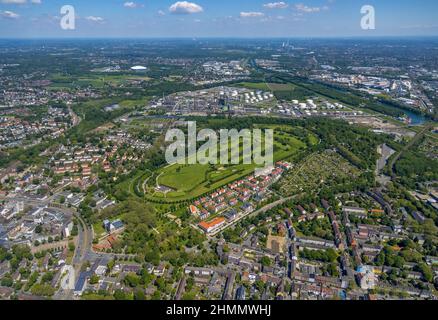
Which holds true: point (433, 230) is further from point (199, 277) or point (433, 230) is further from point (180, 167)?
point (180, 167)

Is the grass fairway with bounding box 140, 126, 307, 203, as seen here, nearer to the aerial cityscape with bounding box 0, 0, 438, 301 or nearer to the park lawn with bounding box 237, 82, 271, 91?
the aerial cityscape with bounding box 0, 0, 438, 301

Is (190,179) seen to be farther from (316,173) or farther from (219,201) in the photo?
(316,173)

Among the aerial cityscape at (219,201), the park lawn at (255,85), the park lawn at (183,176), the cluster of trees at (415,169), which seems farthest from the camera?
the park lawn at (255,85)

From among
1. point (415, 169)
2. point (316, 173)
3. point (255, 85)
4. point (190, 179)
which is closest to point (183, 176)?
point (190, 179)

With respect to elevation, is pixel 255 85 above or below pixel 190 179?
above

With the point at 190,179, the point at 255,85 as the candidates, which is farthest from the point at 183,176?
the point at 255,85

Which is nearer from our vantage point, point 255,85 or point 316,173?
point 316,173

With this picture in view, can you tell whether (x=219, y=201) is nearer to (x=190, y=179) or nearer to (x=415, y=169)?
(x=190, y=179)

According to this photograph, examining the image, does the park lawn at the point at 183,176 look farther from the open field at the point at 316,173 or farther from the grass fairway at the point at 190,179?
the open field at the point at 316,173

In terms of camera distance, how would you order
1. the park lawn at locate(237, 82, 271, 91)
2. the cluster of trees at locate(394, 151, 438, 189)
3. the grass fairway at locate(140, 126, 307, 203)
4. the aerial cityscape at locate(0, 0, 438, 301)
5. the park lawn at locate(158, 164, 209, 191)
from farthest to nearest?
the park lawn at locate(237, 82, 271, 91) → the cluster of trees at locate(394, 151, 438, 189) → the park lawn at locate(158, 164, 209, 191) → the grass fairway at locate(140, 126, 307, 203) → the aerial cityscape at locate(0, 0, 438, 301)

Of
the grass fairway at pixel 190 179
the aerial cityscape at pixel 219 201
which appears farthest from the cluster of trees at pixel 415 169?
the grass fairway at pixel 190 179

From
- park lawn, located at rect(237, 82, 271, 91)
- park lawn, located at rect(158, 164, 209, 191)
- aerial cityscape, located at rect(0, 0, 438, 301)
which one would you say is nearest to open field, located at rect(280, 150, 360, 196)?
aerial cityscape, located at rect(0, 0, 438, 301)
